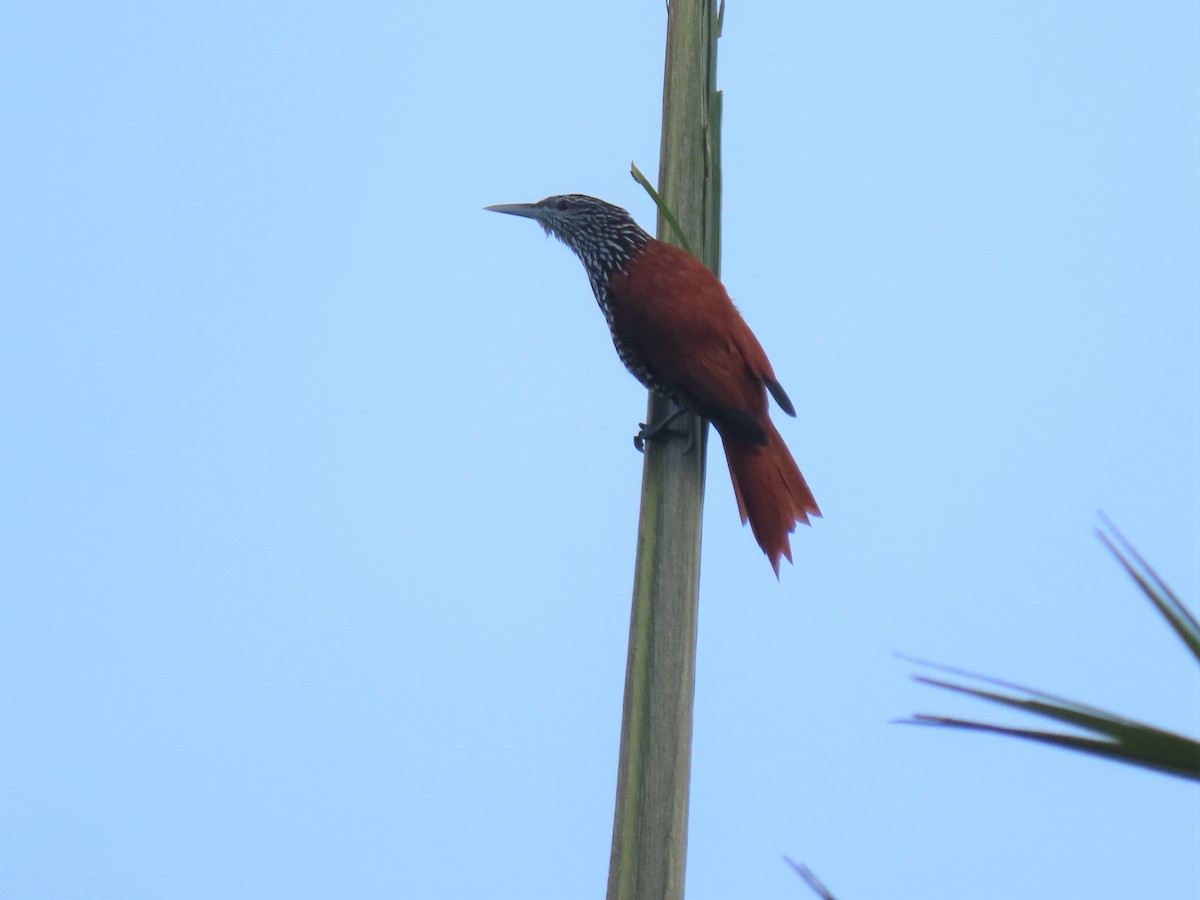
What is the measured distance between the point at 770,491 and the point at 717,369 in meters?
0.36

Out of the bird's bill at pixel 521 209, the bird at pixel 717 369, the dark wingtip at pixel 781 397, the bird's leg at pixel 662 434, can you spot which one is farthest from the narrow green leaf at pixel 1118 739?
the bird's bill at pixel 521 209

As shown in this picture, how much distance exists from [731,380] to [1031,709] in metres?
2.82

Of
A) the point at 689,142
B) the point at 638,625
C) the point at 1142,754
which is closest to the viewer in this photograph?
the point at 1142,754

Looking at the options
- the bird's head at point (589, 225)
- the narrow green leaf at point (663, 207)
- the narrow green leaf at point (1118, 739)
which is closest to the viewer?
the narrow green leaf at point (1118, 739)

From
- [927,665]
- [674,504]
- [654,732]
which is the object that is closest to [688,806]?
[654,732]

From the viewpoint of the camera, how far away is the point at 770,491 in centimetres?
351

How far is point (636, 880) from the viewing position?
5.11ft

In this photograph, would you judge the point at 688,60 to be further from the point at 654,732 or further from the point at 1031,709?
the point at 1031,709

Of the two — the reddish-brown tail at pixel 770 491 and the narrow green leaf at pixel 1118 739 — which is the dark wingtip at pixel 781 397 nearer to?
the reddish-brown tail at pixel 770 491

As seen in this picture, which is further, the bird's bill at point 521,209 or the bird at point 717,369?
the bird's bill at point 521,209

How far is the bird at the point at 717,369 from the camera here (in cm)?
345

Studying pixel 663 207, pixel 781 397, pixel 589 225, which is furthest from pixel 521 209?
pixel 663 207

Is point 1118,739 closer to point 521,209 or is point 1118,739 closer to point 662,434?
point 662,434

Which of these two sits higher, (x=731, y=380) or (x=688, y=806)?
(x=731, y=380)
